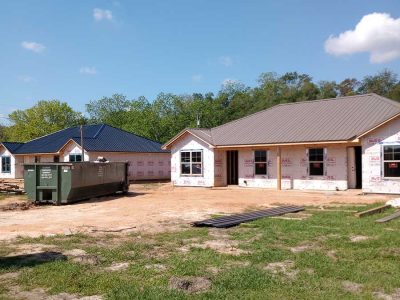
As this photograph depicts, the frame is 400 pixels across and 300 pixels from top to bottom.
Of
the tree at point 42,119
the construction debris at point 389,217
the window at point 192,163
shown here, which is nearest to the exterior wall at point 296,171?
the window at point 192,163

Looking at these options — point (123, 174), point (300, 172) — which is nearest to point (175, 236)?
point (123, 174)

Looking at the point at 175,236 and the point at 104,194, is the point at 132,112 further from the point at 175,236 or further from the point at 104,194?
the point at 175,236

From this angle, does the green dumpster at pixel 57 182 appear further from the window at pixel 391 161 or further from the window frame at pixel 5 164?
the window frame at pixel 5 164

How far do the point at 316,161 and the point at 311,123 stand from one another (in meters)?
2.60

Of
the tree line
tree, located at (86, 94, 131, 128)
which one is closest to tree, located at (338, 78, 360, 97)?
the tree line

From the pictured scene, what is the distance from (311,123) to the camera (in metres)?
25.5

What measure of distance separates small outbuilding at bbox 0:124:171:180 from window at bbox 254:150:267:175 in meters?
13.5

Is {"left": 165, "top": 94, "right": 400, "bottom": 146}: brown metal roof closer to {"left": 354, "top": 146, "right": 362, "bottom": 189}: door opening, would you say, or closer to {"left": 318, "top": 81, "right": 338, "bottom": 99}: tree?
{"left": 354, "top": 146, "right": 362, "bottom": 189}: door opening

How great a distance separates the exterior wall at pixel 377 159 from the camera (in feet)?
67.2

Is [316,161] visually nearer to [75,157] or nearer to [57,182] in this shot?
[57,182]

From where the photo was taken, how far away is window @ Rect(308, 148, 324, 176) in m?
23.8

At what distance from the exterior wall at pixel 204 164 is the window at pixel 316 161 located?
20.4 ft

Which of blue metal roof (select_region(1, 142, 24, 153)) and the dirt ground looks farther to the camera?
blue metal roof (select_region(1, 142, 24, 153))

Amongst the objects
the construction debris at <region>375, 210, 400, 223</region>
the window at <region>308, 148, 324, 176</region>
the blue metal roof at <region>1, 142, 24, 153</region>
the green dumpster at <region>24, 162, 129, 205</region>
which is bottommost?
the construction debris at <region>375, 210, 400, 223</region>
